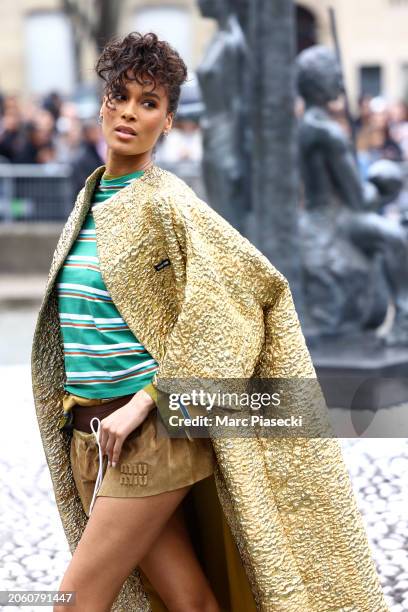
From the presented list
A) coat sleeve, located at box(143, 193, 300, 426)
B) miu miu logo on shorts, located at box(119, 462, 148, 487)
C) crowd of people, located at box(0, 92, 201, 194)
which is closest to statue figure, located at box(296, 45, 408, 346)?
crowd of people, located at box(0, 92, 201, 194)

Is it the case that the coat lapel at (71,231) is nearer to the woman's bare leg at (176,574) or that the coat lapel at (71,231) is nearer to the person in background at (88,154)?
the woman's bare leg at (176,574)

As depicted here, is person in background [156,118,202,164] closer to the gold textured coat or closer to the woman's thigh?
the gold textured coat

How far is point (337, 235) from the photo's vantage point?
8680 millimetres

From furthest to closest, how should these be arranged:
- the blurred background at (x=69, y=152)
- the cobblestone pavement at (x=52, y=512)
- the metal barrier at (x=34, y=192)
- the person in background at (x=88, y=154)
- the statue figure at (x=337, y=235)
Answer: the metal barrier at (x=34, y=192), the person in background at (x=88, y=154), the statue figure at (x=337, y=235), the blurred background at (x=69, y=152), the cobblestone pavement at (x=52, y=512)

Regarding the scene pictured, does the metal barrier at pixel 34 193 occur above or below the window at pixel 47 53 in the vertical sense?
above

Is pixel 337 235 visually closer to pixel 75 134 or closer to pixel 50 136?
pixel 75 134

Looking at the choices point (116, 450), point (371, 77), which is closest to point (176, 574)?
point (116, 450)

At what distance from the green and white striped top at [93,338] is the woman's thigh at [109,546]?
239 mm

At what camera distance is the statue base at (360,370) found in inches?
273

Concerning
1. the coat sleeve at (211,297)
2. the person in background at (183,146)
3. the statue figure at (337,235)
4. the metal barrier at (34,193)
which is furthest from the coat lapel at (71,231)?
the metal barrier at (34,193)

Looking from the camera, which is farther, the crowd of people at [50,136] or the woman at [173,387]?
the crowd of people at [50,136]

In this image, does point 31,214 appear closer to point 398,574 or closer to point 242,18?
point 242,18

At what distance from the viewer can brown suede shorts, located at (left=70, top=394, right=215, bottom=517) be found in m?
2.62

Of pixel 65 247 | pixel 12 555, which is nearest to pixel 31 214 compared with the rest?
pixel 12 555
